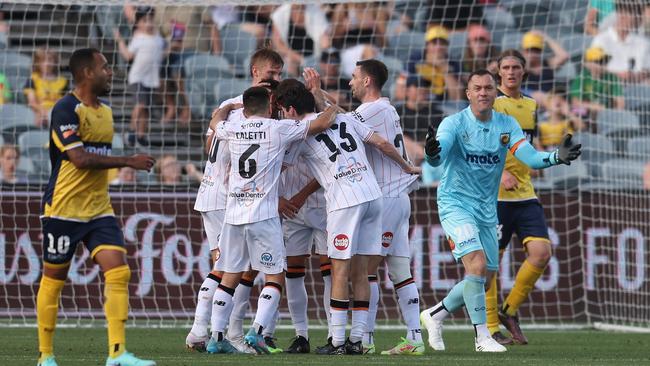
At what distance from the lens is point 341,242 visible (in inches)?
372

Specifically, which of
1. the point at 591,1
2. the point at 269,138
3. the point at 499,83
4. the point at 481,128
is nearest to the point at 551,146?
the point at 591,1

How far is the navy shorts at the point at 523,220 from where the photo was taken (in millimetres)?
11703

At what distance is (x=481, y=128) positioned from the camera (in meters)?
10.2

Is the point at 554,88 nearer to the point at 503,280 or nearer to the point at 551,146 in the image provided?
the point at 551,146

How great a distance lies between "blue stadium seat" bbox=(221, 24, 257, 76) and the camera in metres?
17.5

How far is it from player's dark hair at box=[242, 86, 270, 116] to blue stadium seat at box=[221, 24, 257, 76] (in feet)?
25.9

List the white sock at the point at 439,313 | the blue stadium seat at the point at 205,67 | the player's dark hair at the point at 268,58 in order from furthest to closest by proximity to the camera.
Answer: the blue stadium seat at the point at 205,67 → the white sock at the point at 439,313 → the player's dark hair at the point at 268,58

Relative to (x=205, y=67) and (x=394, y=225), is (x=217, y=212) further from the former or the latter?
(x=205, y=67)

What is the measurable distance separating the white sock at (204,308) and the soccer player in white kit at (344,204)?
1.02 m

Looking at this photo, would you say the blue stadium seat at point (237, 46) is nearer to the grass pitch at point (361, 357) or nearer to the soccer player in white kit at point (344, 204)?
the grass pitch at point (361, 357)

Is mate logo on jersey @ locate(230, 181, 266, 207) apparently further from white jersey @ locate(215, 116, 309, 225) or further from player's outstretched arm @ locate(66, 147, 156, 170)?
player's outstretched arm @ locate(66, 147, 156, 170)

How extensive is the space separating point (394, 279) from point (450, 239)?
1.98ft

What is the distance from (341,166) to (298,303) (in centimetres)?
135

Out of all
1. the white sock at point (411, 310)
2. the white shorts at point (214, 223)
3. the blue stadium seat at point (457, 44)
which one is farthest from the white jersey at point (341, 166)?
the blue stadium seat at point (457, 44)
